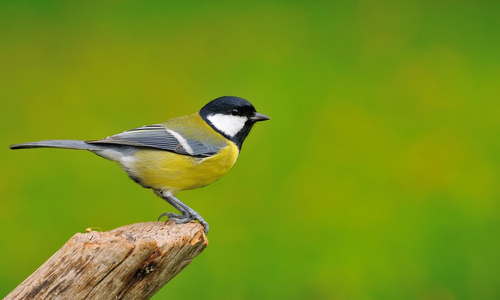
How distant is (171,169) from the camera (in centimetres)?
245

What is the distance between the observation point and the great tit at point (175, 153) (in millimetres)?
2443

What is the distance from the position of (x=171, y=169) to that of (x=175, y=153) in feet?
0.19

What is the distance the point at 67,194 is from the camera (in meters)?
3.78

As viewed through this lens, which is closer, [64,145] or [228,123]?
[64,145]

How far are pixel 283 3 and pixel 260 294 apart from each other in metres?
2.50

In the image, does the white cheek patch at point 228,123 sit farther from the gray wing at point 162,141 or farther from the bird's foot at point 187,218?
the bird's foot at point 187,218

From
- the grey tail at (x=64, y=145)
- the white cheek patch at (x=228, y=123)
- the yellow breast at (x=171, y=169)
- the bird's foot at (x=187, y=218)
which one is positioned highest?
the white cheek patch at (x=228, y=123)

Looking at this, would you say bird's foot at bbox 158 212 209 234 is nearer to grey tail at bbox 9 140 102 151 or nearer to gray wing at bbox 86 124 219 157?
gray wing at bbox 86 124 219 157

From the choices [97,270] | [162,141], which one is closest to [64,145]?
[162,141]

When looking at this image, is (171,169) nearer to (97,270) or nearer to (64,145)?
(64,145)

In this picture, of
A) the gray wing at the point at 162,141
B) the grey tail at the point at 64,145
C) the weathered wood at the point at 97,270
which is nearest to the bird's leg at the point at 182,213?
the gray wing at the point at 162,141

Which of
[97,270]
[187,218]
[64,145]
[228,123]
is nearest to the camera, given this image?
[97,270]

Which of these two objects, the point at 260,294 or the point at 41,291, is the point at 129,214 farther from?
the point at 41,291

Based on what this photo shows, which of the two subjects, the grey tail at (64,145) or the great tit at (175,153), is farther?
the great tit at (175,153)
